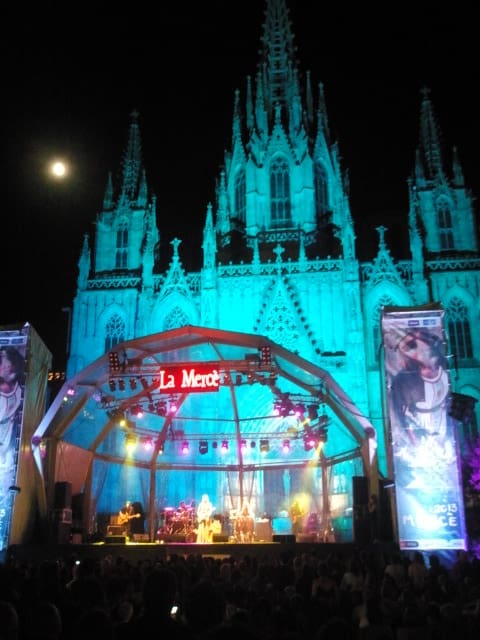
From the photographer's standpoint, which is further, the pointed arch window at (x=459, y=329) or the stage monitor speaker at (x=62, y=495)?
the pointed arch window at (x=459, y=329)

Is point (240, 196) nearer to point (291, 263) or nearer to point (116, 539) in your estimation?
point (291, 263)

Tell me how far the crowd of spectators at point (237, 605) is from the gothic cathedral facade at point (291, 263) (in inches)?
978

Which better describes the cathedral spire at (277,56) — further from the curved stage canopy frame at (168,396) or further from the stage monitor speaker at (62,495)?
the stage monitor speaker at (62,495)

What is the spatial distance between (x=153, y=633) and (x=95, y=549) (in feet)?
51.3

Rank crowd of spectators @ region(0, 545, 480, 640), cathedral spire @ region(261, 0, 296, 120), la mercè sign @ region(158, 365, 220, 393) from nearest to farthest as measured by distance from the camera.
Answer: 1. crowd of spectators @ region(0, 545, 480, 640)
2. la mercè sign @ region(158, 365, 220, 393)
3. cathedral spire @ region(261, 0, 296, 120)

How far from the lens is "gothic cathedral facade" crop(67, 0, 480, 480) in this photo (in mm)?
36312

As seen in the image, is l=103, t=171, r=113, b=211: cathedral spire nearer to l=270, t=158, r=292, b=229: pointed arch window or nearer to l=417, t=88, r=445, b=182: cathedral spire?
l=270, t=158, r=292, b=229: pointed arch window

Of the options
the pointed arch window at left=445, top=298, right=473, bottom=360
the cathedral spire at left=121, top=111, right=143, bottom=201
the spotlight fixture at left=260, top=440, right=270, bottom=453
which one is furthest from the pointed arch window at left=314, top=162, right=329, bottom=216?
the spotlight fixture at left=260, top=440, right=270, bottom=453

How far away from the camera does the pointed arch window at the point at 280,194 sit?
42125 mm

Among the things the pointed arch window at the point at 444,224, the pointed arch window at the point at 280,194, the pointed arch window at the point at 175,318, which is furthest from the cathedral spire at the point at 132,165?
the pointed arch window at the point at 444,224

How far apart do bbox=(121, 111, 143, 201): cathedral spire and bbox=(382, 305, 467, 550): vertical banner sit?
28.4m

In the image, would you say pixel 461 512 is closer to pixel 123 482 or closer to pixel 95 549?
pixel 95 549

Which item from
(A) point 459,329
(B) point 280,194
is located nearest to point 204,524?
(A) point 459,329

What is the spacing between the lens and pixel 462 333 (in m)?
36.6
